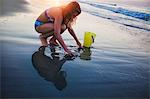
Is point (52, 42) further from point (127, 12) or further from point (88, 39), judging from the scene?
point (127, 12)

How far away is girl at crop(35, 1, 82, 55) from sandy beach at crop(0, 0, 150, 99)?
5.1 inches

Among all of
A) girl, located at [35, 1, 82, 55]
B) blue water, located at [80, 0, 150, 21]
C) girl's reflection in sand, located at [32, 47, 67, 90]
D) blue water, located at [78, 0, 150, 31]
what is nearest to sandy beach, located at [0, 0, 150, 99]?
girl's reflection in sand, located at [32, 47, 67, 90]

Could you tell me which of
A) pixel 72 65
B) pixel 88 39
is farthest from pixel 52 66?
pixel 88 39

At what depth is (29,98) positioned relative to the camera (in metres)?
3.04

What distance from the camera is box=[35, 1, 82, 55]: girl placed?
3.93m

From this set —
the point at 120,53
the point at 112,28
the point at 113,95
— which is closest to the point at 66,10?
the point at 120,53

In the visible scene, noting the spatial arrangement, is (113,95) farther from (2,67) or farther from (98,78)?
(2,67)

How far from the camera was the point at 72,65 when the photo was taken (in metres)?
3.72

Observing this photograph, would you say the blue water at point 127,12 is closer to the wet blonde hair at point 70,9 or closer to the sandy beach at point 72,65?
the sandy beach at point 72,65

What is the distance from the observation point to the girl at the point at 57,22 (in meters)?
3.93

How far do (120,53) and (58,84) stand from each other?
3.87ft

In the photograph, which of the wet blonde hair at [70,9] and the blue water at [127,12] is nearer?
the wet blonde hair at [70,9]

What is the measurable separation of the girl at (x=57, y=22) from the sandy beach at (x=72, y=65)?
130 millimetres

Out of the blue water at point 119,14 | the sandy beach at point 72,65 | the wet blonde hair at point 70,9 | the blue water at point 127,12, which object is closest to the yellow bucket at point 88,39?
the sandy beach at point 72,65
